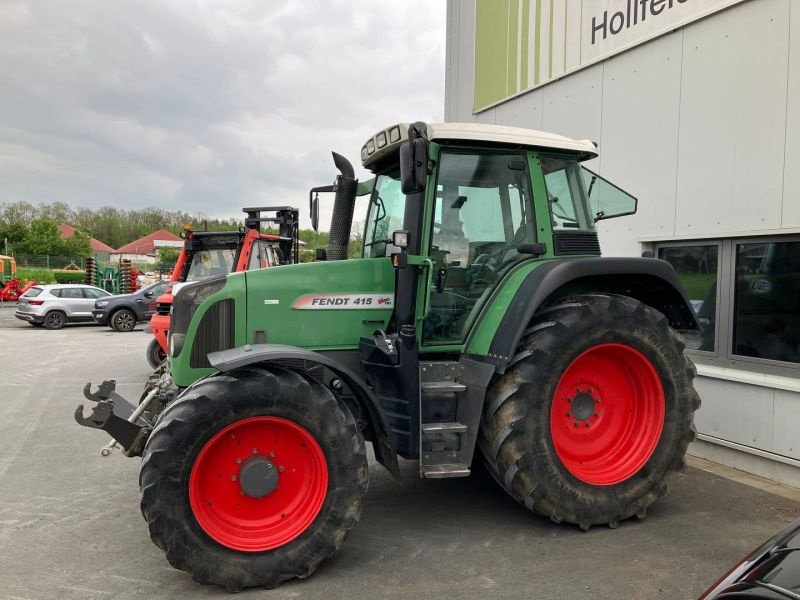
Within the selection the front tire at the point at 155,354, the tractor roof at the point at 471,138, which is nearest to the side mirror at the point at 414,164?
the tractor roof at the point at 471,138

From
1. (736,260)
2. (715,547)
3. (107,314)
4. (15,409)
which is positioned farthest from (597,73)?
(107,314)

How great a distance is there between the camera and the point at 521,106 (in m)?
8.40

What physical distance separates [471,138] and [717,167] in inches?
109

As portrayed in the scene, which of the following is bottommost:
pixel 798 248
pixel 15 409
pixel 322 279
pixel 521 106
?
pixel 15 409

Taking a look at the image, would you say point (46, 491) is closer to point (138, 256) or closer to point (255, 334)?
point (255, 334)

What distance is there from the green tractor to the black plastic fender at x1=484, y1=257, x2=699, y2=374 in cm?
1

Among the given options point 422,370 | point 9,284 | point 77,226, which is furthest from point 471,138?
point 77,226

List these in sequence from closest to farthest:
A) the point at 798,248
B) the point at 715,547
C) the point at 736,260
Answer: the point at 715,547, the point at 798,248, the point at 736,260

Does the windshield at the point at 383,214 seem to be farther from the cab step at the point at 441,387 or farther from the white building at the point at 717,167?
the white building at the point at 717,167

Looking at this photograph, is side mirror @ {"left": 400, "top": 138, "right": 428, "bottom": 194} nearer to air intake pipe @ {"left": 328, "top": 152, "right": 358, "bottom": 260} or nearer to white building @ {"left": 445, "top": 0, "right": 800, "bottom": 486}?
air intake pipe @ {"left": 328, "top": 152, "right": 358, "bottom": 260}

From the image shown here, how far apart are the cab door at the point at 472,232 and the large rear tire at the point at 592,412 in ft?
1.49

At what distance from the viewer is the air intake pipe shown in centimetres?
475

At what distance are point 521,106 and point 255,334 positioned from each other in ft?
18.9

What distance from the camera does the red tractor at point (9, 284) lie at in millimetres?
30922
